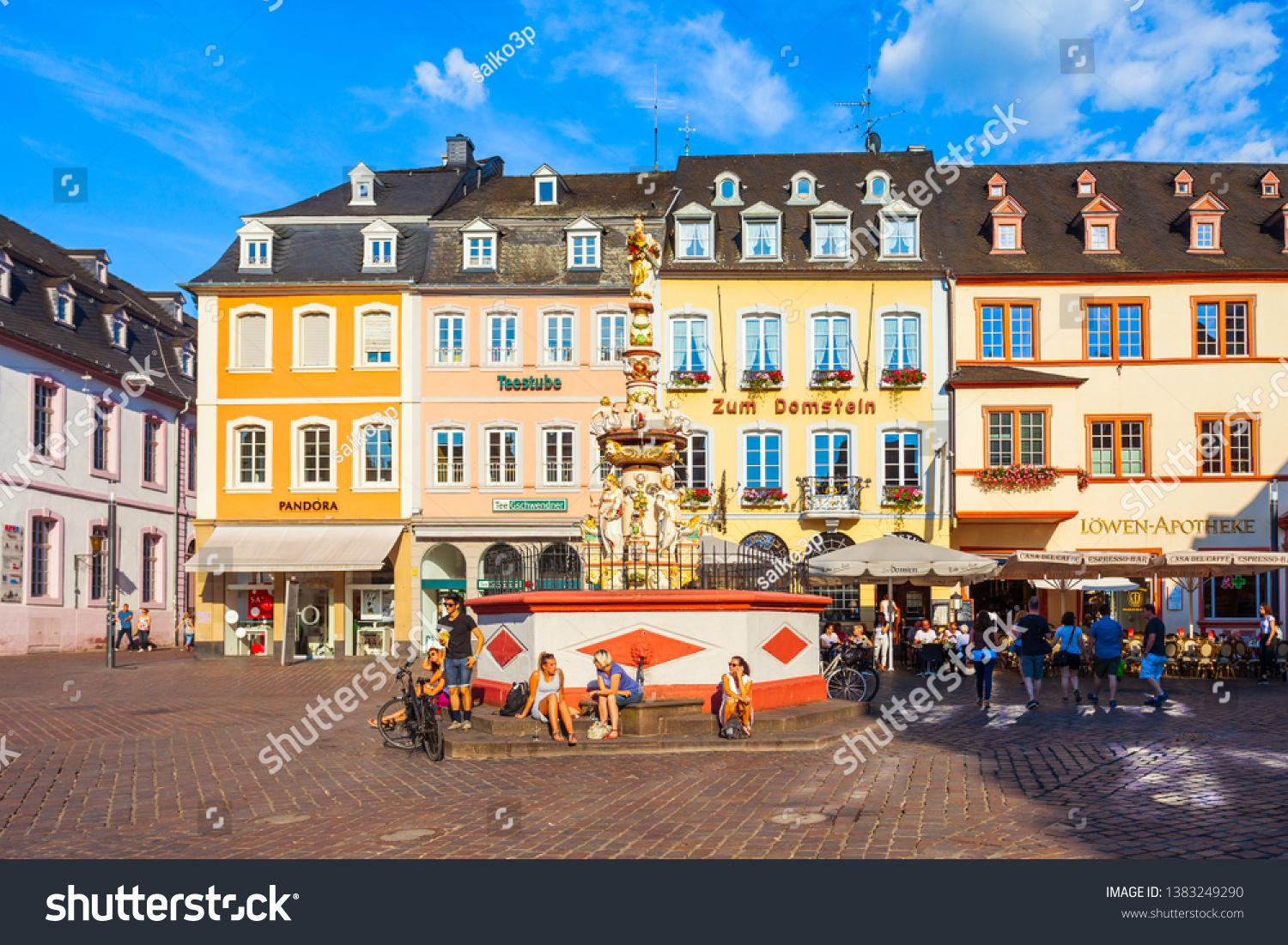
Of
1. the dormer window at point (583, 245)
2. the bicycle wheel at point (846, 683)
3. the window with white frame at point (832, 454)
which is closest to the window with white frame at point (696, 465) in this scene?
the window with white frame at point (832, 454)

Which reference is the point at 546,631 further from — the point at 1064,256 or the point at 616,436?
the point at 1064,256

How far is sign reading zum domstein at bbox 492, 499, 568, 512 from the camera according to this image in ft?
115

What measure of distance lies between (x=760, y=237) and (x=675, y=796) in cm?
2812

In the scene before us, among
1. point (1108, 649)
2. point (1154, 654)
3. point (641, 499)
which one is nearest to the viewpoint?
point (641, 499)

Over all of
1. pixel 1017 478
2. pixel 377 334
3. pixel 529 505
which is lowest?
pixel 529 505

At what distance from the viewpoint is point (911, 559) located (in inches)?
1016

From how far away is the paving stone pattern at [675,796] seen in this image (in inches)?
335

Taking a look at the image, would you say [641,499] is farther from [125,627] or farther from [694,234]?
[125,627]

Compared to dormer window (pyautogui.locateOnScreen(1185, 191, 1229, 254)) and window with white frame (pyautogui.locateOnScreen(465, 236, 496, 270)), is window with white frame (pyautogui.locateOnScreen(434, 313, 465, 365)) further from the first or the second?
dormer window (pyautogui.locateOnScreen(1185, 191, 1229, 254))

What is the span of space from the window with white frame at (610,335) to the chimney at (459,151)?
10.6 m

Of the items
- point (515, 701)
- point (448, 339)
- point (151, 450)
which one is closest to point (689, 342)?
point (448, 339)

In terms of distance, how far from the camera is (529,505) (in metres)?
35.1

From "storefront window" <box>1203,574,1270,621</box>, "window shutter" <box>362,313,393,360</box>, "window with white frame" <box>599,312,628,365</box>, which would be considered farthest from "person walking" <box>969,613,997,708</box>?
"window shutter" <box>362,313,393,360</box>

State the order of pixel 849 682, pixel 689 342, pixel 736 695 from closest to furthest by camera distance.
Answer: pixel 736 695, pixel 849 682, pixel 689 342
